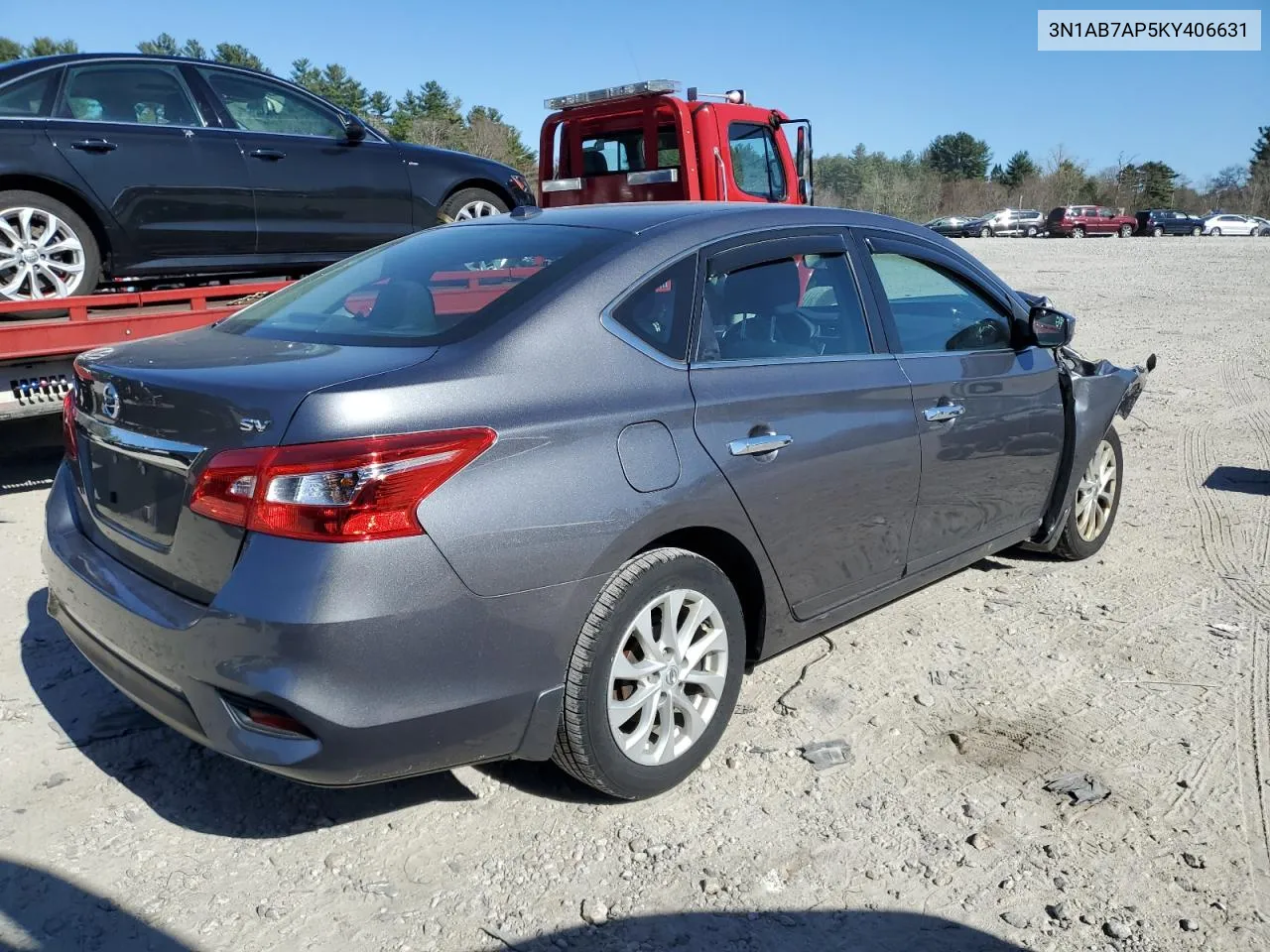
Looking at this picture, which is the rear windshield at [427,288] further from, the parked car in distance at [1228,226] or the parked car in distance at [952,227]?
the parked car in distance at [1228,226]

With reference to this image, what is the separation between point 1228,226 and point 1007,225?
12.1 m

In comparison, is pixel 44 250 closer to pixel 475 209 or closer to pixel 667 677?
pixel 475 209

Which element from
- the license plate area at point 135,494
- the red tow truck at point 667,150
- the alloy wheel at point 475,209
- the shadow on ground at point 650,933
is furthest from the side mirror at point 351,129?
the shadow on ground at point 650,933

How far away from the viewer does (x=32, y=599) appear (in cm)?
451

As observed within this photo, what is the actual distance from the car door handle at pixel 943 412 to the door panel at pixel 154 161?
4.78 meters

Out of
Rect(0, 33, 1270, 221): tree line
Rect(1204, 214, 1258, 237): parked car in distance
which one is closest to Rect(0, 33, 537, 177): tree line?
Rect(0, 33, 1270, 221): tree line

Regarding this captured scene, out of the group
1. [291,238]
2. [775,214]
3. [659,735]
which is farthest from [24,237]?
[659,735]

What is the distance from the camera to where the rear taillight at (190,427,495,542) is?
2.36 metres

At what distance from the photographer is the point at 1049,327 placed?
432 centimetres

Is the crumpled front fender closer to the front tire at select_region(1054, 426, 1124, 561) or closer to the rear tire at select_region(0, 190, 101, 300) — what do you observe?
the front tire at select_region(1054, 426, 1124, 561)

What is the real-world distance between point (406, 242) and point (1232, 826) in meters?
3.15

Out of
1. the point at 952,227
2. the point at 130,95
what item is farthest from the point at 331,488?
the point at 952,227

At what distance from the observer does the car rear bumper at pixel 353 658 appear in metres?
2.36

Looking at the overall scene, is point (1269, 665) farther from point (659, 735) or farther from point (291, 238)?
point (291, 238)
